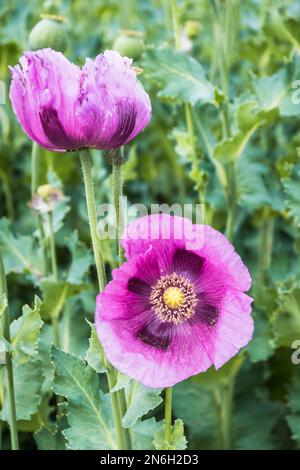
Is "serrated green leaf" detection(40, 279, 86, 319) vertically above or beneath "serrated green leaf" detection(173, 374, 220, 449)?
above

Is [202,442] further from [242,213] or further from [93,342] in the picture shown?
[93,342]

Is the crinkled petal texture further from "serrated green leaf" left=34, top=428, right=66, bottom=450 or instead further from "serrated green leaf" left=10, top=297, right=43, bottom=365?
"serrated green leaf" left=34, top=428, right=66, bottom=450

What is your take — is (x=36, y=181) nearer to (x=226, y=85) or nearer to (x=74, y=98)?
(x=226, y=85)

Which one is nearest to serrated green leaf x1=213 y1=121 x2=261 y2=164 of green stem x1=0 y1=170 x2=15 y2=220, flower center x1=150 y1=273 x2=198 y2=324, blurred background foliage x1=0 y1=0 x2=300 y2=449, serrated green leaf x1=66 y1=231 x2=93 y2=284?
blurred background foliage x1=0 y1=0 x2=300 y2=449

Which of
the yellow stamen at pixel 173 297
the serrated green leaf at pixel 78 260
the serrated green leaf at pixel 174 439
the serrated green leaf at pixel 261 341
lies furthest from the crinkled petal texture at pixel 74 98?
the serrated green leaf at pixel 261 341

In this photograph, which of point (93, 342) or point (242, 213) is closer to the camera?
point (93, 342)

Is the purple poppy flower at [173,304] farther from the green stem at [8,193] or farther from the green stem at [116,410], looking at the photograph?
the green stem at [8,193]
